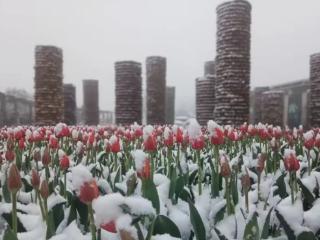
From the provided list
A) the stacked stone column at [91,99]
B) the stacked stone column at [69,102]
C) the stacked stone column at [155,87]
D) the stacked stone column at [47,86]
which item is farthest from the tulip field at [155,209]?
the stacked stone column at [91,99]

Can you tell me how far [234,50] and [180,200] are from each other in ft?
37.0

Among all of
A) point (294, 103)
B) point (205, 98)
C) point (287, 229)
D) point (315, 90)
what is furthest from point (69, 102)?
point (287, 229)

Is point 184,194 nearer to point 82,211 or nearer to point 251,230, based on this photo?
point 82,211

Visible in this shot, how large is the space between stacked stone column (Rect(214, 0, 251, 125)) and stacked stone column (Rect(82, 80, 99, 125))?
13712 millimetres

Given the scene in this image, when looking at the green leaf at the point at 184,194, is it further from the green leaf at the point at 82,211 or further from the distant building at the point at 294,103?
the distant building at the point at 294,103

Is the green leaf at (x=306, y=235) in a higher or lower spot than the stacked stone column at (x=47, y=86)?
lower

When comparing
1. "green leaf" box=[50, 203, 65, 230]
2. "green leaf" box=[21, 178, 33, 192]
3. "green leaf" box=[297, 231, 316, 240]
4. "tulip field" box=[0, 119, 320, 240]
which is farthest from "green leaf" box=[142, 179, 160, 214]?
"green leaf" box=[21, 178, 33, 192]

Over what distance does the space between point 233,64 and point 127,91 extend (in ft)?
21.0

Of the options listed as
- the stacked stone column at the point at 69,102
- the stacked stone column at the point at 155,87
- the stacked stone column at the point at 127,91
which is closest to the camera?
the stacked stone column at the point at 127,91

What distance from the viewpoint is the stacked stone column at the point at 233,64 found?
508 inches

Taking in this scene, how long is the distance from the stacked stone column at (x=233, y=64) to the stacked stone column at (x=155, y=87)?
236 inches

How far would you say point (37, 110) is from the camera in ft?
51.8

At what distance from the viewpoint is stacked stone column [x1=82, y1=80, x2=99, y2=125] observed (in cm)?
2567

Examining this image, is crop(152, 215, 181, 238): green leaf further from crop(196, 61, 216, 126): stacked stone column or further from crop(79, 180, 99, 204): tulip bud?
crop(196, 61, 216, 126): stacked stone column
